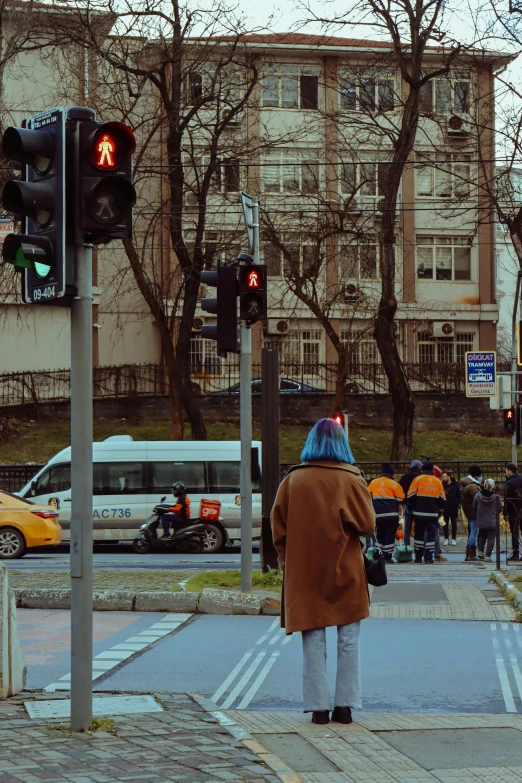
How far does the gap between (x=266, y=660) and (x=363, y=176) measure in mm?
28247

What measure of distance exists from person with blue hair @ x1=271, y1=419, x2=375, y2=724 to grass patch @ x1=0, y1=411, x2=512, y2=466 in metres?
30.6

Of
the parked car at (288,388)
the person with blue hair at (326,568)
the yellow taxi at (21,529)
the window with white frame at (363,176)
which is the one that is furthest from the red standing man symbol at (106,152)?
the parked car at (288,388)

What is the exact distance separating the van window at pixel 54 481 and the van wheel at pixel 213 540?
3395 mm

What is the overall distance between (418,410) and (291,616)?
1442 inches

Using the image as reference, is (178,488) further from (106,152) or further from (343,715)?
(106,152)

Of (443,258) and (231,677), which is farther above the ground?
(443,258)

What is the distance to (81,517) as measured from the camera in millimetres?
6309

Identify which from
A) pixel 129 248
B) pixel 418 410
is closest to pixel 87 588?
pixel 129 248

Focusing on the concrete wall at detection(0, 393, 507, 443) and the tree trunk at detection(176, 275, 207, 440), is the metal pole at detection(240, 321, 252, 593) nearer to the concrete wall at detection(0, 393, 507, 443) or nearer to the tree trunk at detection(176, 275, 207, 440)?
the tree trunk at detection(176, 275, 207, 440)

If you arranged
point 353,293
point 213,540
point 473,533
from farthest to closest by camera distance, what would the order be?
point 353,293
point 213,540
point 473,533

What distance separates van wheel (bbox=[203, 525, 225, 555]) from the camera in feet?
82.2

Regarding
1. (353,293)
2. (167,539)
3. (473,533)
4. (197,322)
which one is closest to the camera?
(473,533)

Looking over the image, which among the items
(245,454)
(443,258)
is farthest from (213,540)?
(443,258)

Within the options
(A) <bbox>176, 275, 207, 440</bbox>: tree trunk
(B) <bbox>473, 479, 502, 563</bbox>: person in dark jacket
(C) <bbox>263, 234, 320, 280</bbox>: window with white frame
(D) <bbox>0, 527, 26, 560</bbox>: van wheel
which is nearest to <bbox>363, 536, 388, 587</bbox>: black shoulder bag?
(B) <bbox>473, 479, 502, 563</bbox>: person in dark jacket
